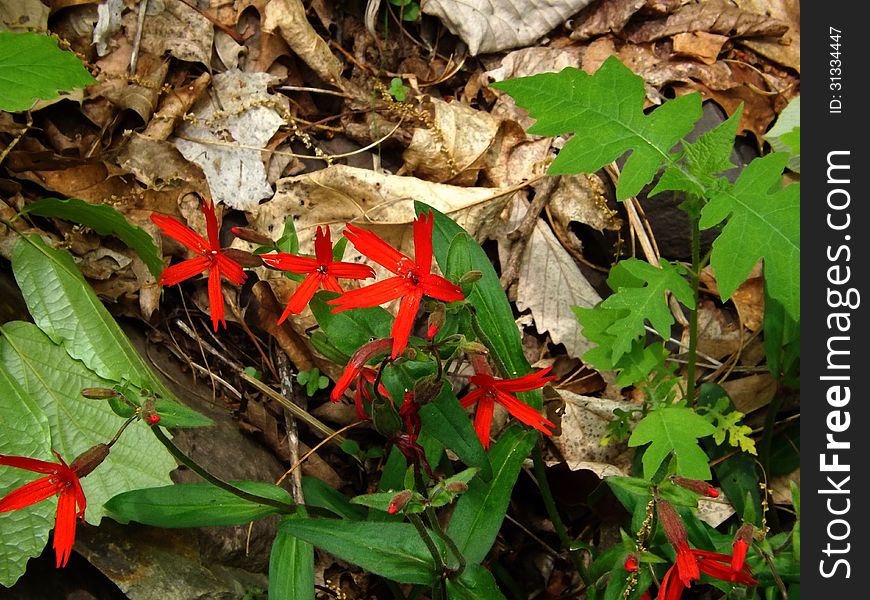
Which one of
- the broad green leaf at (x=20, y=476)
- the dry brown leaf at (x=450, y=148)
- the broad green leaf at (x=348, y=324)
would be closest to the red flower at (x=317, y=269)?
the broad green leaf at (x=348, y=324)

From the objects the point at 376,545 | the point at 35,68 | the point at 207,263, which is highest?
the point at 35,68

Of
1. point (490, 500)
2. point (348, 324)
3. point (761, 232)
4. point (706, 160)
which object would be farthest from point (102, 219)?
point (761, 232)

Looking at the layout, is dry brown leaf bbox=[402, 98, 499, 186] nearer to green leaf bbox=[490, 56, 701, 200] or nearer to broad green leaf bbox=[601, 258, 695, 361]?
green leaf bbox=[490, 56, 701, 200]

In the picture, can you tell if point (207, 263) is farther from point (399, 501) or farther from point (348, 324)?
point (399, 501)

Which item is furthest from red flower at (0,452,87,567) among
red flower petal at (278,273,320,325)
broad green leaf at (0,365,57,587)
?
red flower petal at (278,273,320,325)

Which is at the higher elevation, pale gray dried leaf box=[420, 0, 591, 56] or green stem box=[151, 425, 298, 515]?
pale gray dried leaf box=[420, 0, 591, 56]

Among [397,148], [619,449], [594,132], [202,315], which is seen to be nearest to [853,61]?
[594,132]

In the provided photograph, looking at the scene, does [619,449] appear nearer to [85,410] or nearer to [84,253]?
[85,410]
